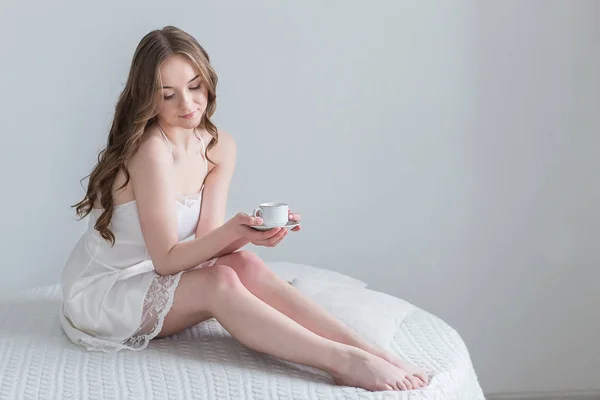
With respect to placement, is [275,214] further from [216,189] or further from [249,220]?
[216,189]

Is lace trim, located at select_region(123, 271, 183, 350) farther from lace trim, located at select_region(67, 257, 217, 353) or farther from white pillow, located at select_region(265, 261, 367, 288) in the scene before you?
white pillow, located at select_region(265, 261, 367, 288)

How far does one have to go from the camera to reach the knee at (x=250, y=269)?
6.63 ft

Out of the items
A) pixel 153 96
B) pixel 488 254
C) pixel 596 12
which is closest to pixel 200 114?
pixel 153 96

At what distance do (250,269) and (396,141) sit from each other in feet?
3.30

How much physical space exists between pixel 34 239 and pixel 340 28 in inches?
49.2

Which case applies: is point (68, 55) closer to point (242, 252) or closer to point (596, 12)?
point (242, 252)

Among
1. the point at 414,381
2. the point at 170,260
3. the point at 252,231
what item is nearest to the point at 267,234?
the point at 252,231

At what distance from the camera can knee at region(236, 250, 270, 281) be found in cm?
202

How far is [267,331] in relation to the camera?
1885 millimetres

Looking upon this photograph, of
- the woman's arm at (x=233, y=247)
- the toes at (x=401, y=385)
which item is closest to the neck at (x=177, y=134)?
the woman's arm at (x=233, y=247)

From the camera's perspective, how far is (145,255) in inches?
85.4

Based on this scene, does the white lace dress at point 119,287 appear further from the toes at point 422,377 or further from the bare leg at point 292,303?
the toes at point 422,377

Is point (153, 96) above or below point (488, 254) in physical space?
above

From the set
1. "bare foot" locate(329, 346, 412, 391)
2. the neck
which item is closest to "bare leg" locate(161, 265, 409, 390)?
"bare foot" locate(329, 346, 412, 391)
